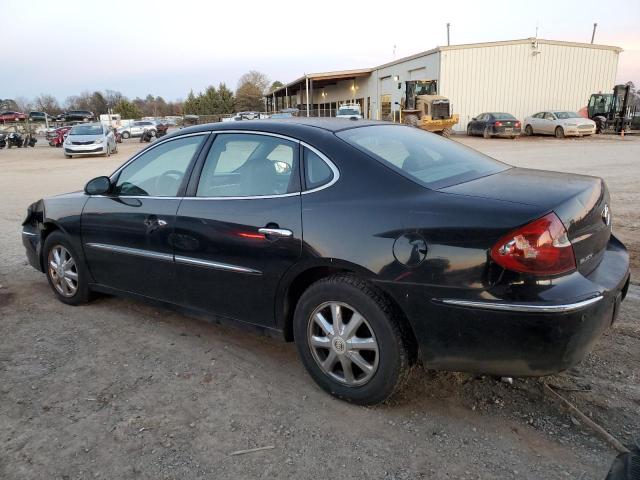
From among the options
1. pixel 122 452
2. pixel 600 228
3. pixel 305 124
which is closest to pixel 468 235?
pixel 600 228

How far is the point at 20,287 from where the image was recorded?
17.3ft

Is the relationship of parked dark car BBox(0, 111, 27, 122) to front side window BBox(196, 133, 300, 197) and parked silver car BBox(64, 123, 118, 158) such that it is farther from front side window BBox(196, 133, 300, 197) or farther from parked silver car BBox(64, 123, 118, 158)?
front side window BBox(196, 133, 300, 197)

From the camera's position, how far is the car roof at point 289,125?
3281 millimetres

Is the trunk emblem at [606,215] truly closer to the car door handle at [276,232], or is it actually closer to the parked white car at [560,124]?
the car door handle at [276,232]

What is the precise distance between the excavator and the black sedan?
83.4 ft

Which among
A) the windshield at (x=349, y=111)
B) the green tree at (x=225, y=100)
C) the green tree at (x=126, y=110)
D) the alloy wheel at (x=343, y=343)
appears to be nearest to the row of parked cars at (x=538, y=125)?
the windshield at (x=349, y=111)

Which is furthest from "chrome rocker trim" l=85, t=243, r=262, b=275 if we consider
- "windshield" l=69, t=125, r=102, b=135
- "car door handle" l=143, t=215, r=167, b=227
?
"windshield" l=69, t=125, r=102, b=135

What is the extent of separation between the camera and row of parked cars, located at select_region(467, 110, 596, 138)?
28.4m

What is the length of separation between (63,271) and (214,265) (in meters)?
2.01

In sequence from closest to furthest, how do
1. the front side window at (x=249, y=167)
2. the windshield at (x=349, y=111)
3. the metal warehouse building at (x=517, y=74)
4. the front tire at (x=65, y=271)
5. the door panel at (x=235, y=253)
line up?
the door panel at (x=235, y=253) < the front side window at (x=249, y=167) < the front tire at (x=65, y=271) < the metal warehouse building at (x=517, y=74) < the windshield at (x=349, y=111)

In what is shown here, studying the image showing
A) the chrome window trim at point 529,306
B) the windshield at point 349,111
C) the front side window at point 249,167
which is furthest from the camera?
the windshield at point 349,111

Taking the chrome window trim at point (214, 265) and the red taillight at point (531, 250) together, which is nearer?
the red taillight at point (531, 250)

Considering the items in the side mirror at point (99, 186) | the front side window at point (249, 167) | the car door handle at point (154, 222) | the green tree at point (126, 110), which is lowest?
the car door handle at point (154, 222)

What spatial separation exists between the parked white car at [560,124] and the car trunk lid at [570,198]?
28.4 meters
